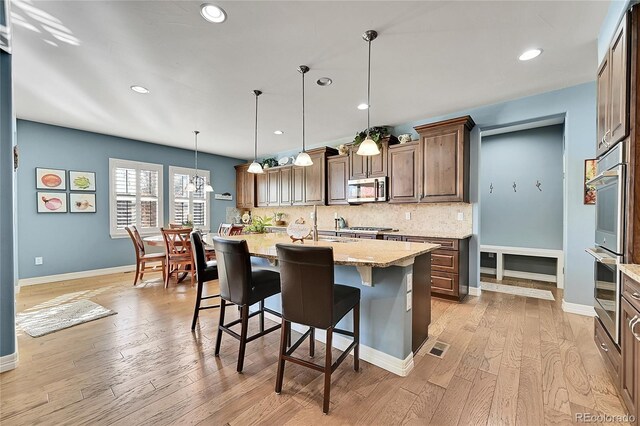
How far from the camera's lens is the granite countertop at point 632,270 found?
140 centimetres

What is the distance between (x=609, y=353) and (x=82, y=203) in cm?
717

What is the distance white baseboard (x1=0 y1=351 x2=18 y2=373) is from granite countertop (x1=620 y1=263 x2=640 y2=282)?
4.16m

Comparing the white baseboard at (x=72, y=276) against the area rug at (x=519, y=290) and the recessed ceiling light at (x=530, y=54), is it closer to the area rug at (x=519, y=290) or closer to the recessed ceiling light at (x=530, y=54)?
the area rug at (x=519, y=290)

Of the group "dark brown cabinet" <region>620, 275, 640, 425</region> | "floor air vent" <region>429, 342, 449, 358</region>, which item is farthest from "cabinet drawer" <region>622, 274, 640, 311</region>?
"floor air vent" <region>429, 342, 449, 358</region>

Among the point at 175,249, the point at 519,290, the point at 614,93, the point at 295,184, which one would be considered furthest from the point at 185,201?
the point at 614,93

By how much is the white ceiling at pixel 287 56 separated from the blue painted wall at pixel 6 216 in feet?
1.64

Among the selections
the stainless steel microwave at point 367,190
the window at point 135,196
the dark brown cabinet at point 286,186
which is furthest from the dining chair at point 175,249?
the stainless steel microwave at point 367,190

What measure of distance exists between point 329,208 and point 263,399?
4.30 meters

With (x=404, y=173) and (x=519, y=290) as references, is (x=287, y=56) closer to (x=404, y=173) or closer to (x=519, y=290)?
(x=404, y=173)

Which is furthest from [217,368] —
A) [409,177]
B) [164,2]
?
[409,177]

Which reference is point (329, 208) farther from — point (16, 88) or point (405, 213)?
point (16, 88)

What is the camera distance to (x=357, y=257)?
1868 mm

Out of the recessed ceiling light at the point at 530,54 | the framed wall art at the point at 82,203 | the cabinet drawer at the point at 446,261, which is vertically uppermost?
the recessed ceiling light at the point at 530,54

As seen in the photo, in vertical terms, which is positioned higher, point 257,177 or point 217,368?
point 257,177
